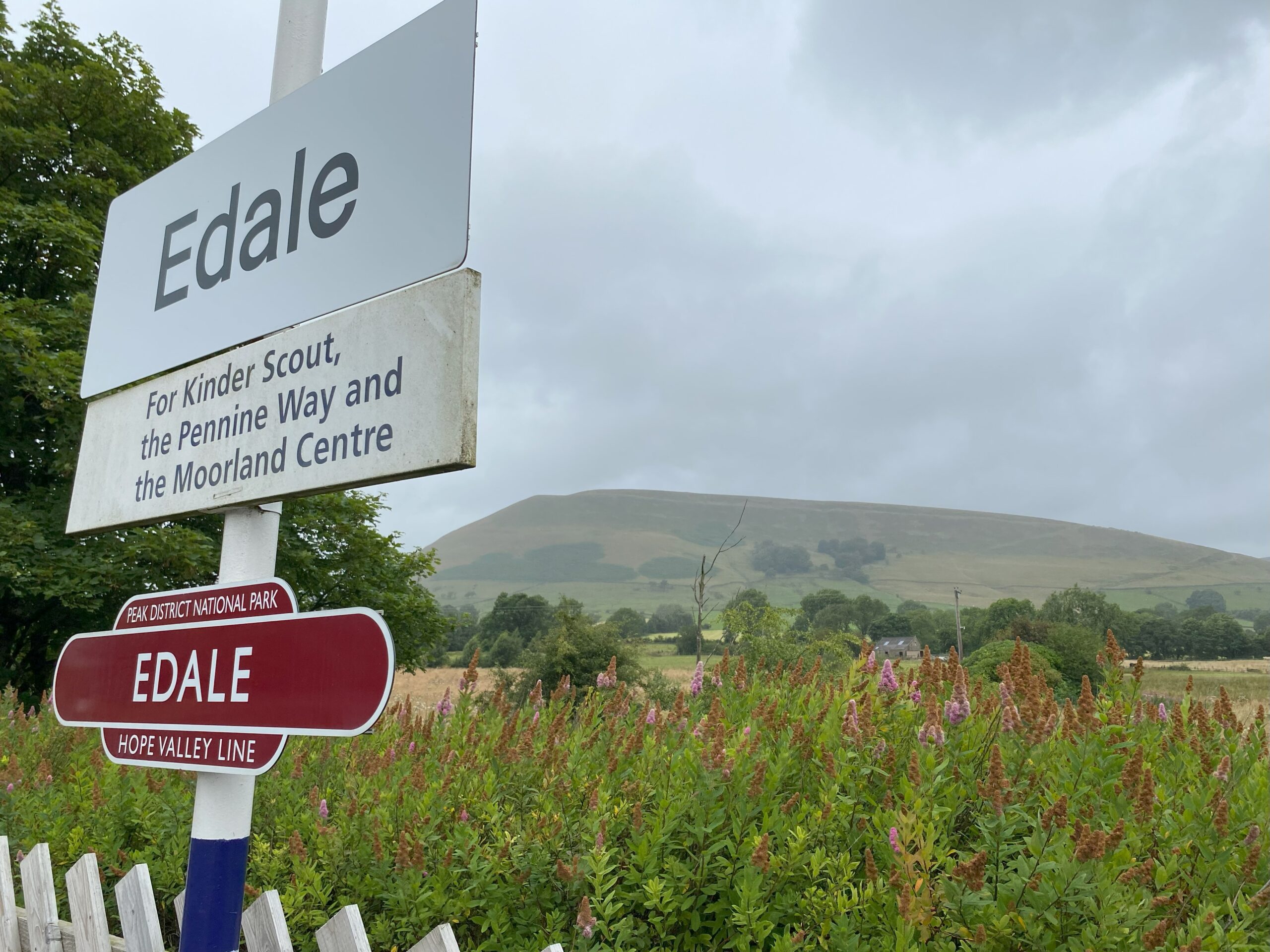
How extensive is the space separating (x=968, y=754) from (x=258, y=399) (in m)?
2.49

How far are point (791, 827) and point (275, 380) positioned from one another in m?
1.94

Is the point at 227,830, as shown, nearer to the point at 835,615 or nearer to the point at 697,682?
the point at 697,682

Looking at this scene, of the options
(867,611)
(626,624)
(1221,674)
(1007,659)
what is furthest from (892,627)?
(1007,659)

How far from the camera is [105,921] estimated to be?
2.81 meters

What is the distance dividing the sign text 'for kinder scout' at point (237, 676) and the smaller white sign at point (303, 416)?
0.30m

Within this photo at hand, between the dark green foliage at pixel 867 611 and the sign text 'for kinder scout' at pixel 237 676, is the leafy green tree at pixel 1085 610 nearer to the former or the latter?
the dark green foliage at pixel 867 611

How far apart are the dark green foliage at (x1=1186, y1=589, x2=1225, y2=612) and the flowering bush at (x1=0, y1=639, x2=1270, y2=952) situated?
13229cm

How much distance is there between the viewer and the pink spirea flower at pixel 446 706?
4.74 metres

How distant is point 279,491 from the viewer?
1850 mm

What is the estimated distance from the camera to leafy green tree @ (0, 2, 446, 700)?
1177 cm

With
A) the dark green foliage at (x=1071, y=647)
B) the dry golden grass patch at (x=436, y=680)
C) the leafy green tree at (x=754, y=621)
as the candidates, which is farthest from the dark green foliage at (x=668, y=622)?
the dark green foliage at (x=1071, y=647)

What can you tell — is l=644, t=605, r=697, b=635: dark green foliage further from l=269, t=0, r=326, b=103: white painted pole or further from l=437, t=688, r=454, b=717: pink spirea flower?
l=269, t=0, r=326, b=103: white painted pole

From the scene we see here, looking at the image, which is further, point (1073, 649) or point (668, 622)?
point (668, 622)

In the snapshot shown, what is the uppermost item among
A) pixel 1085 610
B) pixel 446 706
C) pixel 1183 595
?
pixel 1183 595
